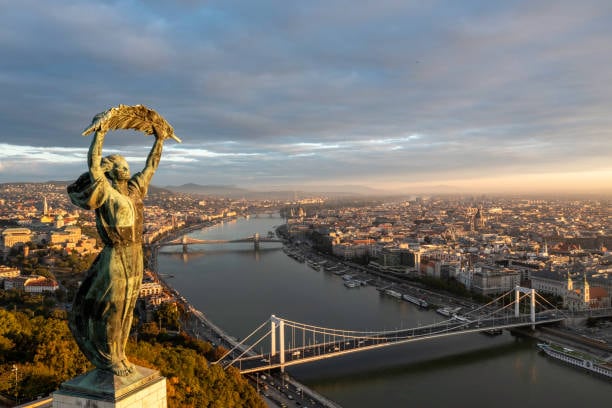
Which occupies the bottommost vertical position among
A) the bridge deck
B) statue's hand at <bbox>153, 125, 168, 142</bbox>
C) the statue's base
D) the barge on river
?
the barge on river

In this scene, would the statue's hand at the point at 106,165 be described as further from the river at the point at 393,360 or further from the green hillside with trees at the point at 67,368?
the river at the point at 393,360

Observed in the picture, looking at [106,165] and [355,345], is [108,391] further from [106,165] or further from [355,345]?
[355,345]

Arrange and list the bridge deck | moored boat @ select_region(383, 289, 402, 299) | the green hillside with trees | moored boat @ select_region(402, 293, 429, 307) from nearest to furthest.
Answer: the green hillside with trees < the bridge deck < moored boat @ select_region(402, 293, 429, 307) < moored boat @ select_region(383, 289, 402, 299)

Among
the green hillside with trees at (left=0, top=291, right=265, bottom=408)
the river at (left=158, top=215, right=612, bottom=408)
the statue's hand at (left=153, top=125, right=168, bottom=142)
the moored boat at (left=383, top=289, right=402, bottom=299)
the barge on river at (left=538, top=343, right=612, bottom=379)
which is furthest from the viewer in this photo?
the moored boat at (left=383, top=289, right=402, bottom=299)

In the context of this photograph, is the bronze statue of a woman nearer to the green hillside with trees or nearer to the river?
the green hillside with trees

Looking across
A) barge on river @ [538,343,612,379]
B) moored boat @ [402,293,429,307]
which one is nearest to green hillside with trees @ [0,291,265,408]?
barge on river @ [538,343,612,379]

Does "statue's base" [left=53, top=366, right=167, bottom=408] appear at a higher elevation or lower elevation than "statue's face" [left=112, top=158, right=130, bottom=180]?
lower
